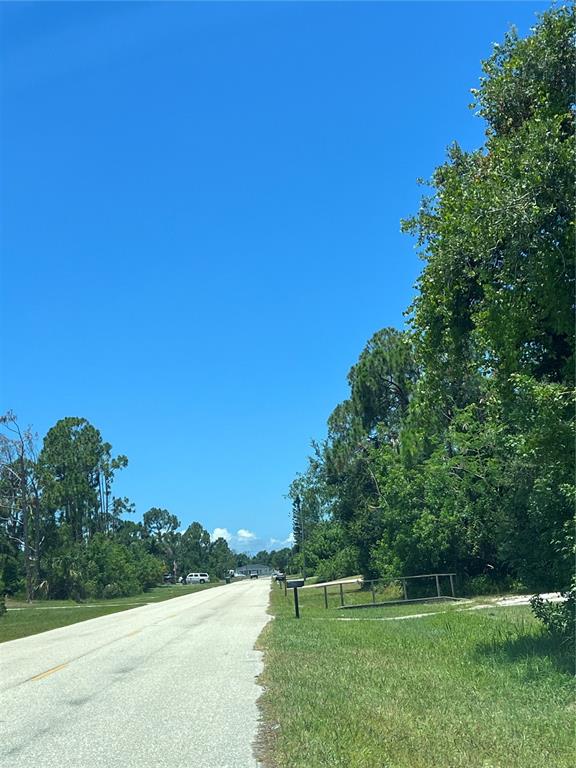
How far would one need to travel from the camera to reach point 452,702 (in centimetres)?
889

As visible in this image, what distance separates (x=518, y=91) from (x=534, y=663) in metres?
8.39

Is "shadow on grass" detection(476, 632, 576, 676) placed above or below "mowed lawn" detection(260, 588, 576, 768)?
above

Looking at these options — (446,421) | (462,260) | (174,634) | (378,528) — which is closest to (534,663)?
(462,260)

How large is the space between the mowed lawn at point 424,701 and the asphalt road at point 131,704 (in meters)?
0.50

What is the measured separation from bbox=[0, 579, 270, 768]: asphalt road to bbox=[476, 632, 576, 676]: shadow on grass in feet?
12.7

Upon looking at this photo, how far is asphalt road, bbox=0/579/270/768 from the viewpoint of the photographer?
24.3ft

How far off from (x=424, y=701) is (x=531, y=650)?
11.1ft

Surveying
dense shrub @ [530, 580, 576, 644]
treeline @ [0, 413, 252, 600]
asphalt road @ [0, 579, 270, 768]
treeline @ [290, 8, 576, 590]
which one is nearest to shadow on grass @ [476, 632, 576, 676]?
dense shrub @ [530, 580, 576, 644]

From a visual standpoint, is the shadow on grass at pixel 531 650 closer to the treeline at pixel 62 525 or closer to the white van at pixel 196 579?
the treeline at pixel 62 525

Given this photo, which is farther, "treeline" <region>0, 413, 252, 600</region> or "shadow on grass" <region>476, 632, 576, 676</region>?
"treeline" <region>0, 413, 252, 600</region>

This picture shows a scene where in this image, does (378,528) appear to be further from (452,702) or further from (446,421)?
(452,702)

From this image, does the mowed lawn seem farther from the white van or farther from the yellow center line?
the white van

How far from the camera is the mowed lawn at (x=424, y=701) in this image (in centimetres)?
670

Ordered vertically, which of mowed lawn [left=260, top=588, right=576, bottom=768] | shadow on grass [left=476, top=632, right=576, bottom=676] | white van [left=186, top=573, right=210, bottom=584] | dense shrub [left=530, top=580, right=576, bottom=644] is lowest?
mowed lawn [left=260, top=588, right=576, bottom=768]
